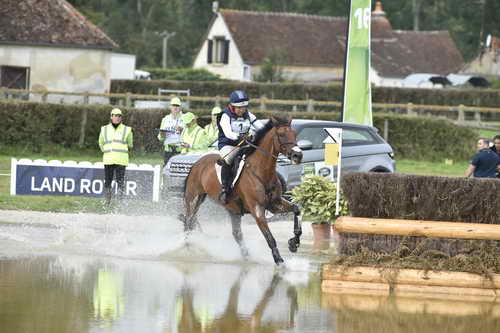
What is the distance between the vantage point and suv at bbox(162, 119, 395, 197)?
1883 centimetres

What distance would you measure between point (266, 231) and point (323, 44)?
5696cm

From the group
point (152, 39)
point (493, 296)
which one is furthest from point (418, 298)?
point (152, 39)

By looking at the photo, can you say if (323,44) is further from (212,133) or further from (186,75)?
(212,133)

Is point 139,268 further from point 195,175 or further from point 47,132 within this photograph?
point 47,132

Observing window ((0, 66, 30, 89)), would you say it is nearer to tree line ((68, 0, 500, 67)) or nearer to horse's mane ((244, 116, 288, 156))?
horse's mane ((244, 116, 288, 156))

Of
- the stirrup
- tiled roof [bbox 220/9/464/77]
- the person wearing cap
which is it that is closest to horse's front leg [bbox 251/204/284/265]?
the stirrup

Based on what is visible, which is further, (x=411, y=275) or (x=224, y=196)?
(x=224, y=196)

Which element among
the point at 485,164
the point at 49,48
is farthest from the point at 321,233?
the point at 49,48

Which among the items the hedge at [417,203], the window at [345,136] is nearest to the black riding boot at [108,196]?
the window at [345,136]

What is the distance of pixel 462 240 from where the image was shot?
39.5ft

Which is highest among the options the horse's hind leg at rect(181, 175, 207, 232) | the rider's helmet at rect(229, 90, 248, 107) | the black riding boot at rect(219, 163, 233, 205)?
the rider's helmet at rect(229, 90, 248, 107)

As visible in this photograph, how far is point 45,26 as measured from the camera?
44.5m

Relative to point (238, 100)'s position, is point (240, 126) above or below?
below

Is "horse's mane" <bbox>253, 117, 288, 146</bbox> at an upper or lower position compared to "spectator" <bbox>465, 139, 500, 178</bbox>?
upper
